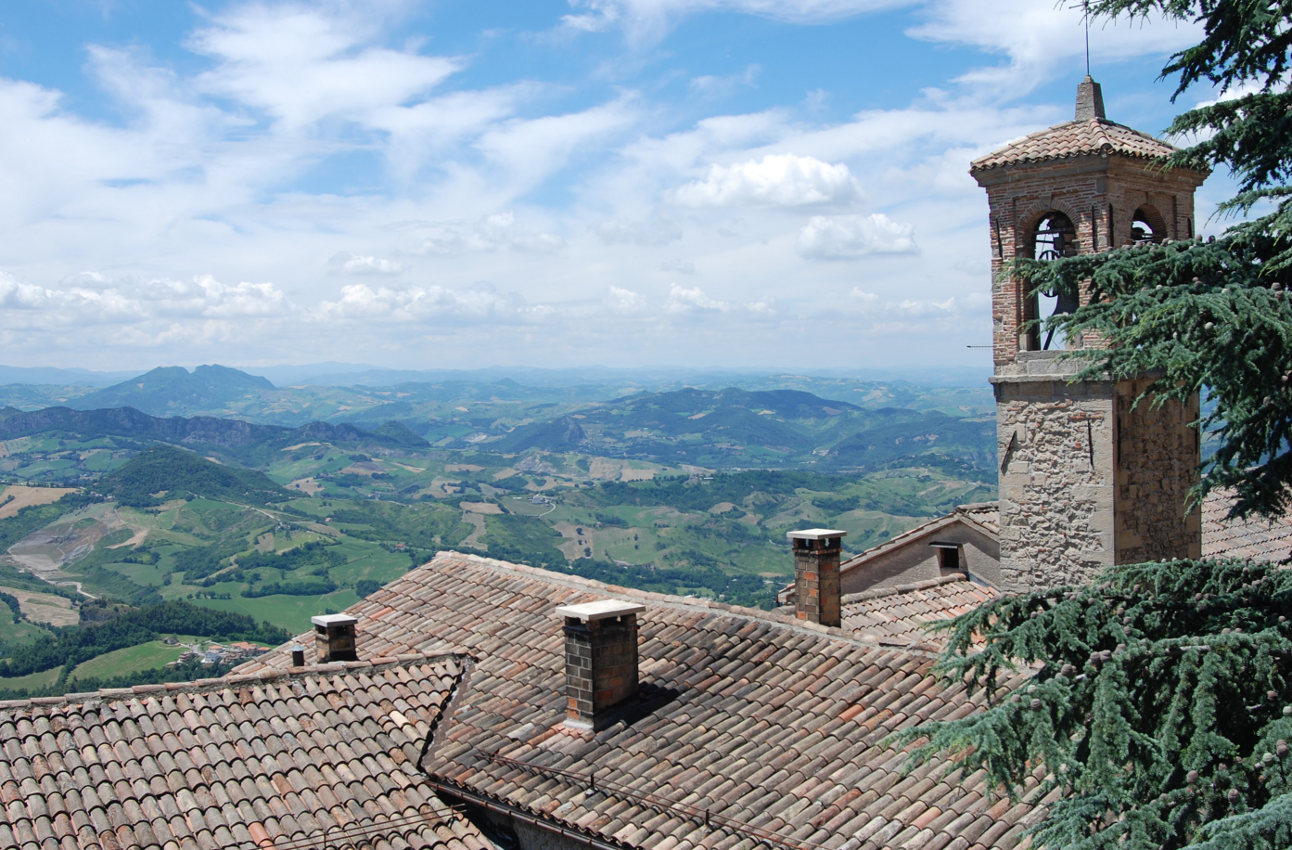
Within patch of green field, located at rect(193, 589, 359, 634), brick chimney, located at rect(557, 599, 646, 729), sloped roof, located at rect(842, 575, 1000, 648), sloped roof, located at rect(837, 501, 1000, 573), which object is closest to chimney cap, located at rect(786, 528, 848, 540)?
sloped roof, located at rect(842, 575, 1000, 648)

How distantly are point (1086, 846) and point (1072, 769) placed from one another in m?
0.42

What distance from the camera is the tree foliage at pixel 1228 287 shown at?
575cm

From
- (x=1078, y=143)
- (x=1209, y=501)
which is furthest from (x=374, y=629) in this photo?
(x=1209, y=501)

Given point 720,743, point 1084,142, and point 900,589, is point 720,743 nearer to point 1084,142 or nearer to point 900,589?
point 900,589

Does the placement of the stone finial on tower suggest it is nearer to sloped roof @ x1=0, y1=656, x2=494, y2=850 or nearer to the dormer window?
the dormer window

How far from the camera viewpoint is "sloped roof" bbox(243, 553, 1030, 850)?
847cm

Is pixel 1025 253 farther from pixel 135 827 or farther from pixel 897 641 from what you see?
pixel 135 827

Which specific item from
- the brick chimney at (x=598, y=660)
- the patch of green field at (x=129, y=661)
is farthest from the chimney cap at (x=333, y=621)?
the patch of green field at (x=129, y=661)

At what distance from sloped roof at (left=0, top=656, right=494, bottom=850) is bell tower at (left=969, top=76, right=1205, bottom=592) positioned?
8.69m

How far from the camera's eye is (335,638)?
1348 cm

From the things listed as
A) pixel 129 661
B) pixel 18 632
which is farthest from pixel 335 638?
pixel 18 632

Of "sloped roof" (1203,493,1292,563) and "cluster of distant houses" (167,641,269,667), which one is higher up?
"sloped roof" (1203,493,1292,563)

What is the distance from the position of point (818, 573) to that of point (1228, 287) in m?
8.11

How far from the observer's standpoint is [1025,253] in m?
15.2
